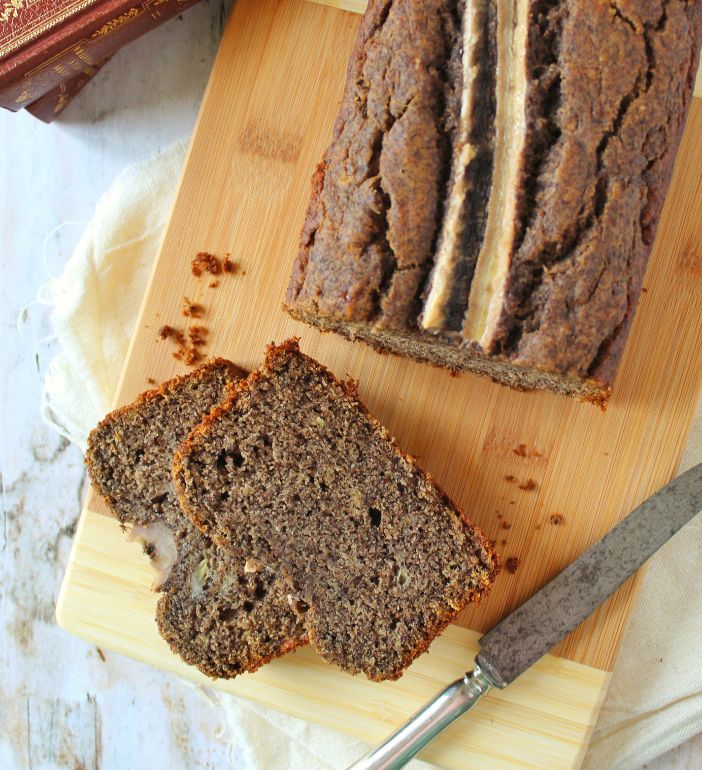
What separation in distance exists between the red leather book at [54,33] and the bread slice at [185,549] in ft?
3.63

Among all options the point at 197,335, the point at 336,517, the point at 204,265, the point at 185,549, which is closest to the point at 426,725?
the point at 336,517

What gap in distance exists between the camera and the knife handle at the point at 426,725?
107 inches

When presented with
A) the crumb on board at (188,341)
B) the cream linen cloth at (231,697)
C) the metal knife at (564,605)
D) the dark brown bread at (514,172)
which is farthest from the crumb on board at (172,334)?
the metal knife at (564,605)

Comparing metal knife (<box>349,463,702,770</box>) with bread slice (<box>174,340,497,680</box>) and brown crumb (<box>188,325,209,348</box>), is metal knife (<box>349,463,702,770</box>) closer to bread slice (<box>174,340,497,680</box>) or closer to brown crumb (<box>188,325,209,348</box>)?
bread slice (<box>174,340,497,680</box>)

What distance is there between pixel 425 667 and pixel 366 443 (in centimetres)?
82

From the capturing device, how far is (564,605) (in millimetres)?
2746

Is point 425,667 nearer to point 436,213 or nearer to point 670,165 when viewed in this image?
point 436,213

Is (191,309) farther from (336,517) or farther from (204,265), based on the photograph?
(336,517)

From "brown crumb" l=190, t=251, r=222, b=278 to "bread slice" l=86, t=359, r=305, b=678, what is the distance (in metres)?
0.35

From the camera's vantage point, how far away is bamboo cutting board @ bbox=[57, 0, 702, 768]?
2859mm

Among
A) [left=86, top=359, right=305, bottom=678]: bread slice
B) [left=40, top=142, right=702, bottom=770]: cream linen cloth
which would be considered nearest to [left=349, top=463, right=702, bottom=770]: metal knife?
[left=40, top=142, right=702, bottom=770]: cream linen cloth

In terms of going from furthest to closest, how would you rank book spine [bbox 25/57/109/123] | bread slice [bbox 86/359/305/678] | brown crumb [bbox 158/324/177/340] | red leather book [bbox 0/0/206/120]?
book spine [bbox 25/57/109/123] < brown crumb [bbox 158/324/177/340] < bread slice [bbox 86/359/305/678] < red leather book [bbox 0/0/206/120]

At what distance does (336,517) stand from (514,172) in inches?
47.9

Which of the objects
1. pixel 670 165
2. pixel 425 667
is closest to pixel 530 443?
pixel 425 667
